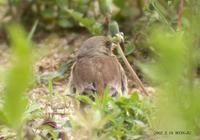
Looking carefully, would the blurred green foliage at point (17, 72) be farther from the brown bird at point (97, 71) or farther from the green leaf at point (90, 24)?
the green leaf at point (90, 24)

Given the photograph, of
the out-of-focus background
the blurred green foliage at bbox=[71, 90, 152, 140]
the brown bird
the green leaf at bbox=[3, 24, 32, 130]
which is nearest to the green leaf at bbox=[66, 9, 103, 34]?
the out-of-focus background

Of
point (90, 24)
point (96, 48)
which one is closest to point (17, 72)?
point (96, 48)

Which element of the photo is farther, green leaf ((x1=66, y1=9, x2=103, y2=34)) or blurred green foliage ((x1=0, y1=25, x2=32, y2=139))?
green leaf ((x1=66, y1=9, x2=103, y2=34))

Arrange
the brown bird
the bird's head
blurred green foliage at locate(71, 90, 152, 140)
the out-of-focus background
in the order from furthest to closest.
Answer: the bird's head → the brown bird → blurred green foliage at locate(71, 90, 152, 140) → the out-of-focus background

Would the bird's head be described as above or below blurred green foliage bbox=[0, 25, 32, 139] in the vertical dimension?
above

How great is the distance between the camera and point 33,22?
20.2 feet

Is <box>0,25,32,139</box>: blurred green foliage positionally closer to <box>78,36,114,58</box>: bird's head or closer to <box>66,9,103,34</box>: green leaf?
<box>78,36,114,58</box>: bird's head

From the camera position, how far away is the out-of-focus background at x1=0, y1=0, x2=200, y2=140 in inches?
60.8

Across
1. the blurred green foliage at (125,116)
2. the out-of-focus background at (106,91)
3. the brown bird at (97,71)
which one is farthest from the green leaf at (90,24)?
the blurred green foliage at (125,116)

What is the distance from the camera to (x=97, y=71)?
408cm

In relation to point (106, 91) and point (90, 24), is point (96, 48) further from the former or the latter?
point (106, 91)

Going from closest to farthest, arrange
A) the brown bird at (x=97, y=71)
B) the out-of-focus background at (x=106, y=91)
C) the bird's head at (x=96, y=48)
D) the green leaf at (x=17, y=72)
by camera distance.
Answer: the green leaf at (x=17, y=72), the out-of-focus background at (x=106, y=91), the brown bird at (x=97, y=71), the bird's head at (x=96, y=48)

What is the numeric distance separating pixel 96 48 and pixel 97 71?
0.49m

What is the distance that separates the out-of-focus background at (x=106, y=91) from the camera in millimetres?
1545
